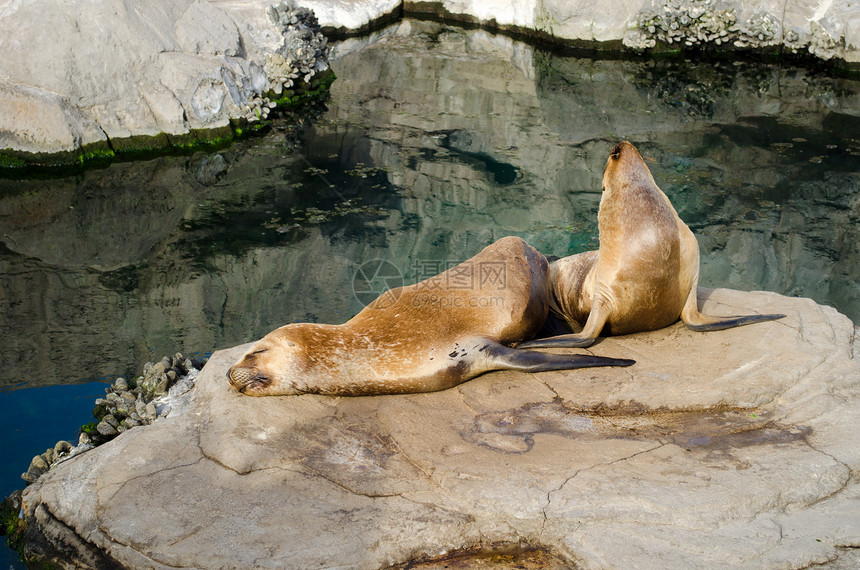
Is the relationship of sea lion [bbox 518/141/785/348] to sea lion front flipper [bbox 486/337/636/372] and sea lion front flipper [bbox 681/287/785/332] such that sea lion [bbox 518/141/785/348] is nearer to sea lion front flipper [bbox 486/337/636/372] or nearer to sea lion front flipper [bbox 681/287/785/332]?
sea lion front flipper [bbox 681/287/785/332]

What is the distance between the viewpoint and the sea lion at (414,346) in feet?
15.2

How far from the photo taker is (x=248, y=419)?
4.42 meters

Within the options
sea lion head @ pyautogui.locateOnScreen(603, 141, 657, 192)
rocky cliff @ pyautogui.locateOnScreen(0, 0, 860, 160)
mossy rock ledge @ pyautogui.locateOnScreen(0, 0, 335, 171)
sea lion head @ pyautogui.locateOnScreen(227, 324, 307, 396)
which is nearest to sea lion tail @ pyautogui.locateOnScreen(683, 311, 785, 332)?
sea lion head @ pyautogui.locateOnScreen(603, 141, 657, 192)

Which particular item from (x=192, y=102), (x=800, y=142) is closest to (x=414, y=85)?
(x=192, y=102)

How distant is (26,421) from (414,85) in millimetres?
10053

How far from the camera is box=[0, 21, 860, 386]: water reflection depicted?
290 inches

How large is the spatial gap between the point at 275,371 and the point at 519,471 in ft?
5.52

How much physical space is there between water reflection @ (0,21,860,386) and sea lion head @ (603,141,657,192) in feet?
10.5

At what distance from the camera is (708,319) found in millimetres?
5051

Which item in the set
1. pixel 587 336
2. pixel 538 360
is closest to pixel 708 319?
pixel 587 336

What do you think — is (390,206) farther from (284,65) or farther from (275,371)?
(275,371)

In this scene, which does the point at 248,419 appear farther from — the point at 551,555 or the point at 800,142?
the point at 800,142

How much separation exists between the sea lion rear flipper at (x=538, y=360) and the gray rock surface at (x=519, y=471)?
0.08 meters

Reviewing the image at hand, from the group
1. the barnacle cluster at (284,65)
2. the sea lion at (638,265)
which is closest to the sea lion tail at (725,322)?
the sea lion at (638,265)
